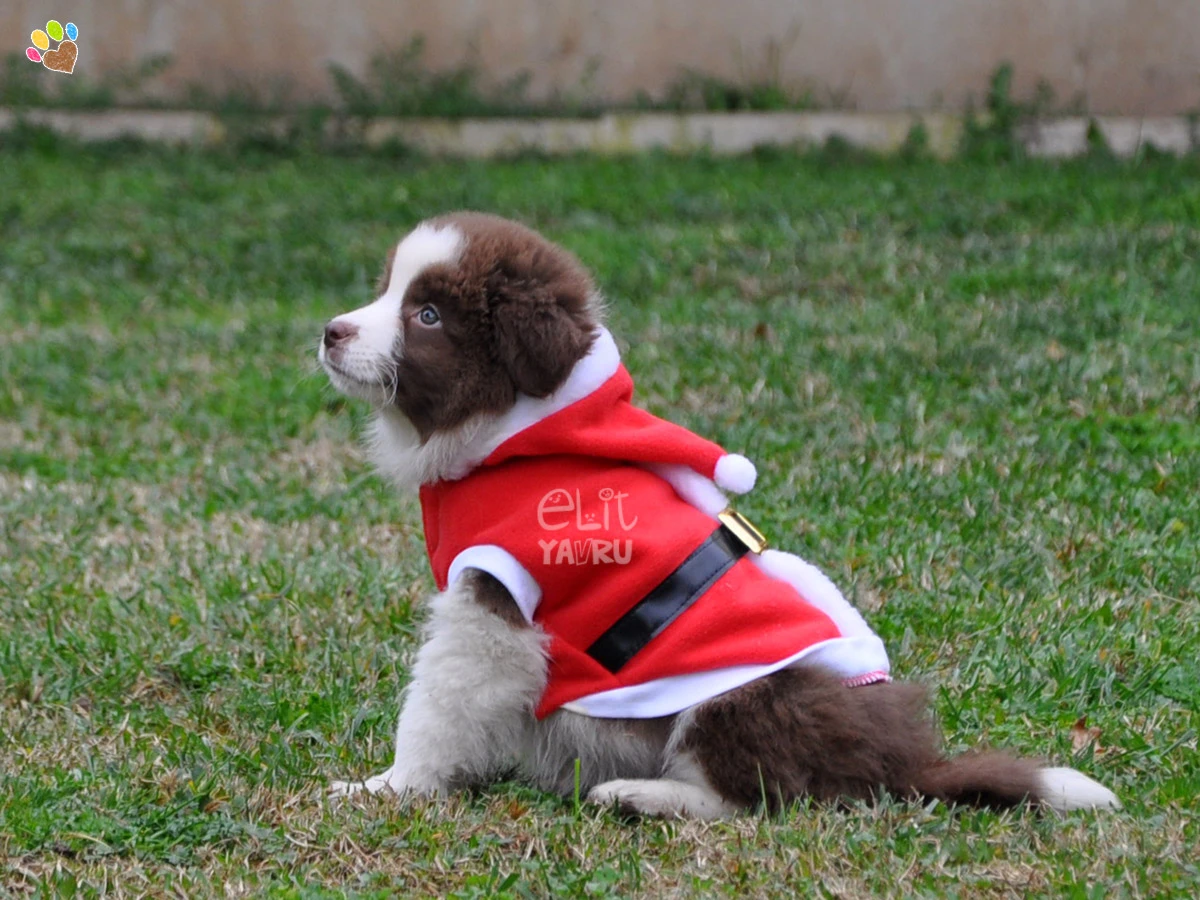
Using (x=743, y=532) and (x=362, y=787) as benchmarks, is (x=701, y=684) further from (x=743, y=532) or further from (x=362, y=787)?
(x=362, y=787)

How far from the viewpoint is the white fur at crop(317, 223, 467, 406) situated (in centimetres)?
311

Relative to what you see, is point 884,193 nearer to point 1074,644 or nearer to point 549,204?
point 549,204

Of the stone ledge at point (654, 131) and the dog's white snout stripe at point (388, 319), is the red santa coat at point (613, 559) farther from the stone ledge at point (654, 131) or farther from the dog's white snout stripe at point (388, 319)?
the stone ledge at point (654, 131)

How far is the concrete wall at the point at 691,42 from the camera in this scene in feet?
37.1

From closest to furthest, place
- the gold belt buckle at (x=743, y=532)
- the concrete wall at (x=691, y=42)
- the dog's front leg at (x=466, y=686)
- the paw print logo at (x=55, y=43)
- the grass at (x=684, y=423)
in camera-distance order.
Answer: the grass at (x=684, y=423), the dog's front leg at (x=466, y=686), the gold belt buckle at (x=743, y=532), the paw print logo at (x=55, y=43), the concrete wall at (x=691, y=42)

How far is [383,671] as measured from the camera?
3992mm

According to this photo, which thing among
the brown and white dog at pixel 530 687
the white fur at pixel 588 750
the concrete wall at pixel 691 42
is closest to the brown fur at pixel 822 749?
the brown and white dog at pixel 530 687

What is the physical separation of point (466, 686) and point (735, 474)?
0.68 metres

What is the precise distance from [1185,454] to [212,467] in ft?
11.6

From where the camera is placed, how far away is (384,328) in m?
3.12

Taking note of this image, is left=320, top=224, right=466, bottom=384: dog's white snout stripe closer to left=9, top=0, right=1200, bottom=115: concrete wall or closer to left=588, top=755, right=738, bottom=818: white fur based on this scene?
left=588, top=755, right=738, bottom=818: white fur

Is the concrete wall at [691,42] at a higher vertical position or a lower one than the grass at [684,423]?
higher

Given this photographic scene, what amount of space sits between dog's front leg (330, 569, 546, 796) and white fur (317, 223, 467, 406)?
1.45ft

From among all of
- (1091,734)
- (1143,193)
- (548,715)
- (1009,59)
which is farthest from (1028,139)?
(548,715)
